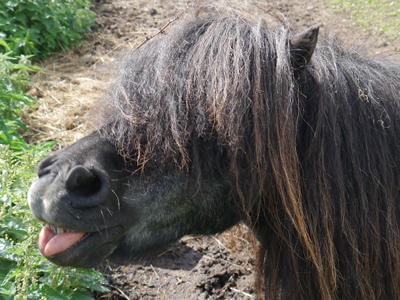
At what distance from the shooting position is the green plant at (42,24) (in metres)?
5.12

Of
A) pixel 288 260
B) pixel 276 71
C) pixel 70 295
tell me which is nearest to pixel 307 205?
pixel 288 260

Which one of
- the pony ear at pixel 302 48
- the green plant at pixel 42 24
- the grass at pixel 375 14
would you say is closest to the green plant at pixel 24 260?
the pony ear at pixel 302 48

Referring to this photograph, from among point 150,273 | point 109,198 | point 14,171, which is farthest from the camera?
point 150,273

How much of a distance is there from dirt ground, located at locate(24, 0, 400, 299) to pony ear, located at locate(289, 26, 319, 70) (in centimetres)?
29

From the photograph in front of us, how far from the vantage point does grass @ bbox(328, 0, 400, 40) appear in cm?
566

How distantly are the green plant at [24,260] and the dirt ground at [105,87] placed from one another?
0.37m

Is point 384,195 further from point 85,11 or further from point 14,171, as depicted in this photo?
point 85,11

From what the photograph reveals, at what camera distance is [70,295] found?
2.44m

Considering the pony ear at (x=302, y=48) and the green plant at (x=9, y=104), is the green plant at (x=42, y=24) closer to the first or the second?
the green plant at (x=9, y=104)

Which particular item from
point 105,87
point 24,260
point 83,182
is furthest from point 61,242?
point 105,87

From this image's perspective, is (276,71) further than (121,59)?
No

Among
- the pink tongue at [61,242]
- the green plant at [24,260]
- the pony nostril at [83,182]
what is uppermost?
the pony nostril at [83,182]

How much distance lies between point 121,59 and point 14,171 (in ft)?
2.43

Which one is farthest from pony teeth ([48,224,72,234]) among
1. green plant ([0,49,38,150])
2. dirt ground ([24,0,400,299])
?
green plant ([0,49,38,150])
